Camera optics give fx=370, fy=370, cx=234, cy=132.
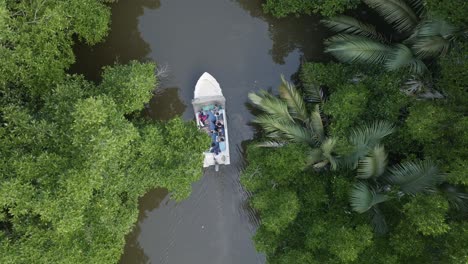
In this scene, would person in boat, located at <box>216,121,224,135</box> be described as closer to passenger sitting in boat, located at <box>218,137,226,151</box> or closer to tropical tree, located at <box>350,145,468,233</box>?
passenger sitting in boat, located at <box>218,137,226,151</box>

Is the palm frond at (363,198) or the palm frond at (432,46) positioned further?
the palm frond at (432,46)

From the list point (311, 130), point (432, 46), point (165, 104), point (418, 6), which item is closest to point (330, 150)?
point (311, 130)

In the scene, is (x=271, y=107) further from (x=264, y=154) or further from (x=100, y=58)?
(x=100, y=58)

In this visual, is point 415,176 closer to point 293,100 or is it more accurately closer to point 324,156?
point 324,156

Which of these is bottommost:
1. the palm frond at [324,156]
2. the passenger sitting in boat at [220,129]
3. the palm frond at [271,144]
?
the palm frond at [324,156]

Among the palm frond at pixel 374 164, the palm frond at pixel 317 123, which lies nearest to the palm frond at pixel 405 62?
the palm frond at pixel 317 123

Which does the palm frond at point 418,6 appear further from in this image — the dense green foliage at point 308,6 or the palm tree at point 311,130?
the palm tree at point 311,130

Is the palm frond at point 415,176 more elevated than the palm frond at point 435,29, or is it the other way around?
the palm frond at point 435,29
